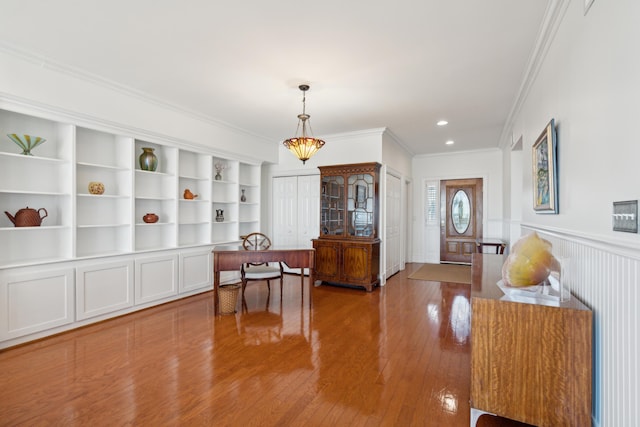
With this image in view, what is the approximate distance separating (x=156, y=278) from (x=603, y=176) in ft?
15.4

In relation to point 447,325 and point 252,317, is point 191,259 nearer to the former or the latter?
point 252,317

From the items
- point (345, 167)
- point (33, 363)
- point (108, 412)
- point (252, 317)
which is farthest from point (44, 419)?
point (345, 167)

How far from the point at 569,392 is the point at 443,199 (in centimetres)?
664

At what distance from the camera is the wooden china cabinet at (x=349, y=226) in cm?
543

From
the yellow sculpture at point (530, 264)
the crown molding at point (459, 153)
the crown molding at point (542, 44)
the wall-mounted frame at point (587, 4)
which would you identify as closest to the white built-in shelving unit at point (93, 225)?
the yellow sculpture at point (530, 264)

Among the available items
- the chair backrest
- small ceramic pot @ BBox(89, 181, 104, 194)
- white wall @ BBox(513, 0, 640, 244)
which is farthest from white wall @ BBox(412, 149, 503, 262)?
small ceramic pot @ BBox(89, 181, 104, 194)

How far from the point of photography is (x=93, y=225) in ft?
12.3

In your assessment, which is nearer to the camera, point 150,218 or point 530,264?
point 530,264

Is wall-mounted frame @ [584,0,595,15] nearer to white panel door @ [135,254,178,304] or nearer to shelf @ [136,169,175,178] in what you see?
shelf @ [136,169,175,178]

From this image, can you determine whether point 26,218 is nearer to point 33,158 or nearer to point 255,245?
point 33,158

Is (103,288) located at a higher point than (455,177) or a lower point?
lower

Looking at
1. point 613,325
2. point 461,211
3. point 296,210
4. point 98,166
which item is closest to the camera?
point 613,325

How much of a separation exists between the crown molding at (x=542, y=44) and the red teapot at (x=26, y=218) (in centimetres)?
488

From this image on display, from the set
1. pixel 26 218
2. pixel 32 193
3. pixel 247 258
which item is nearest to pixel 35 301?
pixel 26 218
